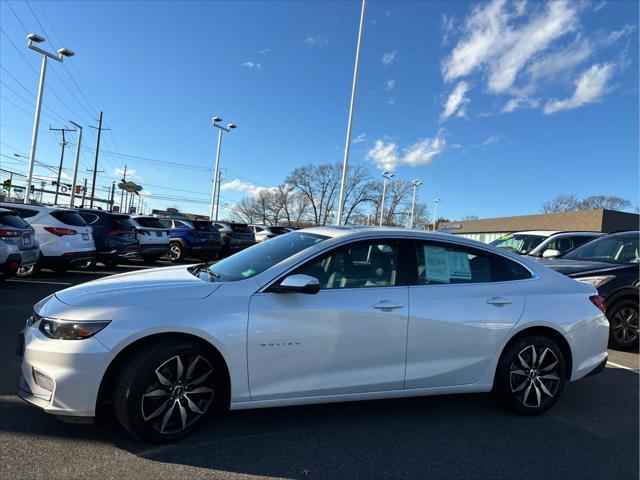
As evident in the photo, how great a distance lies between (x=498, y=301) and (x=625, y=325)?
383cm

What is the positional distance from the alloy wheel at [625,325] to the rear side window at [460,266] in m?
3.30

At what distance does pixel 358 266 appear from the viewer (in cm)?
346

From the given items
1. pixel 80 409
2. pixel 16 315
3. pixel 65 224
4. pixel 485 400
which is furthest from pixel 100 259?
pixel 485 400

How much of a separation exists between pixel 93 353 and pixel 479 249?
319 centimetres

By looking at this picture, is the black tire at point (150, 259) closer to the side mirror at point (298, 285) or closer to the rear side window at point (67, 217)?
the rear side window at point (67, 217)

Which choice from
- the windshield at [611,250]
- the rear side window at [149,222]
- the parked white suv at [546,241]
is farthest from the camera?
the rear side window at [149,222]

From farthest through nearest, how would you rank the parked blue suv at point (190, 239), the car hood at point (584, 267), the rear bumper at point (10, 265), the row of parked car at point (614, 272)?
the parked blue suv at point (190, 239)
the rear bumper at point (10, 265)
the car hood at point (584, 267)
the row of parked car at point (614, 272)

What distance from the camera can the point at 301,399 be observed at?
10.3ft

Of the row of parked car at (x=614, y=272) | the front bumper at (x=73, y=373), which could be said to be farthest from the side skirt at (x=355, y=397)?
the row of parked car at (x=614, y=272)

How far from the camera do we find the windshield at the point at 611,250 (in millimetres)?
6750

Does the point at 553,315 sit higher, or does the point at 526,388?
the point at 553,315

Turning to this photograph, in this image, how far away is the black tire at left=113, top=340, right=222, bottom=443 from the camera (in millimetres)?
2766

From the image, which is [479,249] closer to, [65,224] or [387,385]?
[387,385]

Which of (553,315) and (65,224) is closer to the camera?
(553,315)
